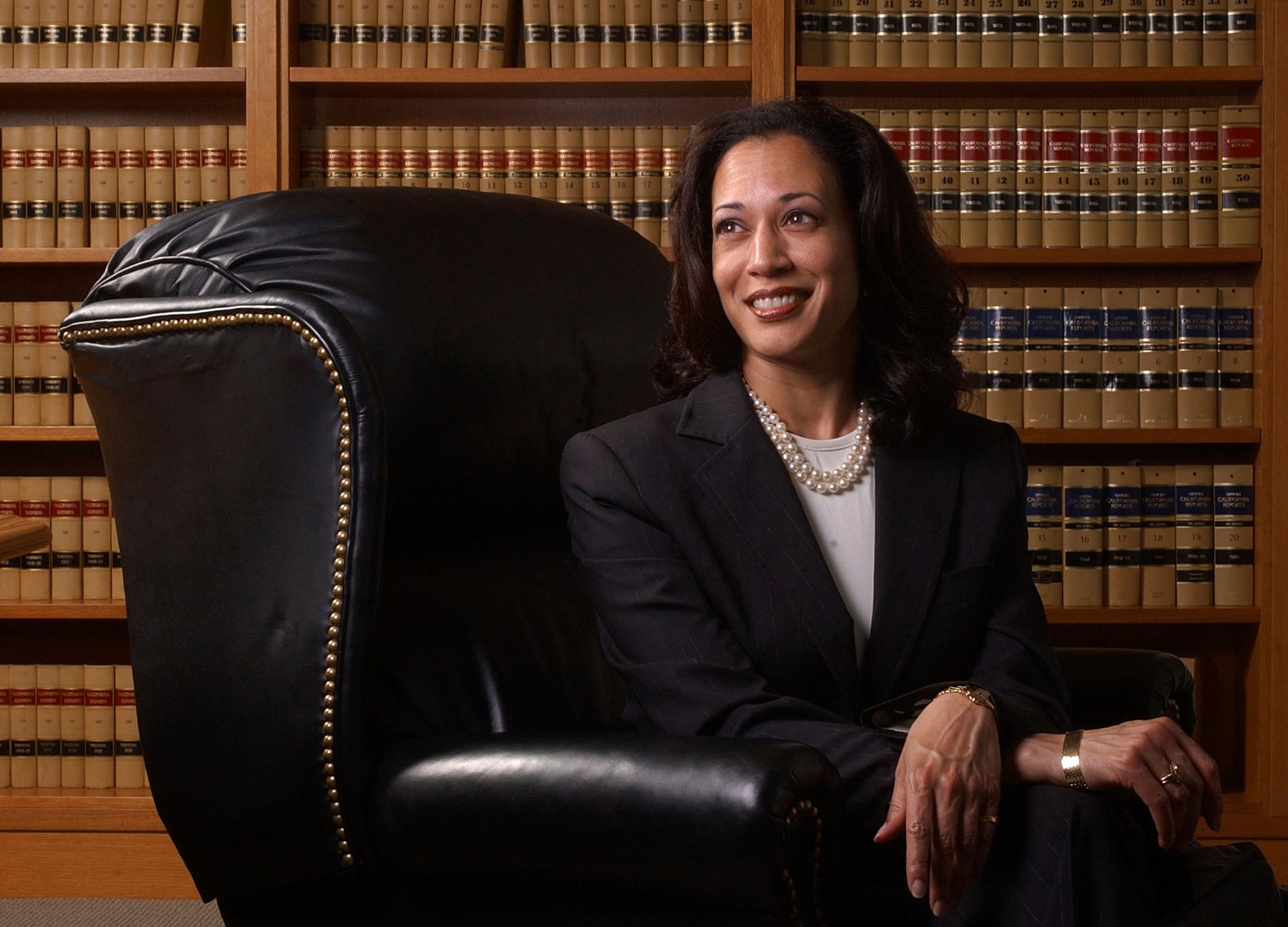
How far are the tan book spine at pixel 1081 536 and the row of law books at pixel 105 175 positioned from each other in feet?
5.79

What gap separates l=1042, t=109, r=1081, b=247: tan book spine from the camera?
2.47 meters

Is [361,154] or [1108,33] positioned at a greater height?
[1108,33]

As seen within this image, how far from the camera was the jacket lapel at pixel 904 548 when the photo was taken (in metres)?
1.25

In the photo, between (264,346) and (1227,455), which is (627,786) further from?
(1227,455)

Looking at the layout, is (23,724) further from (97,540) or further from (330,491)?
(330,491)

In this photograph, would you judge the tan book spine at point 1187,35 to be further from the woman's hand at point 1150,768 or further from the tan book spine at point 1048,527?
the woman's hand at point 1150,768

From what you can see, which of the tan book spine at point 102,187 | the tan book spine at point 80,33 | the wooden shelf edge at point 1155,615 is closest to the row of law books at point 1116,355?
the wooden shelf edge at point 1155,615

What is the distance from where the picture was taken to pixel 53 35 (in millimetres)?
2467

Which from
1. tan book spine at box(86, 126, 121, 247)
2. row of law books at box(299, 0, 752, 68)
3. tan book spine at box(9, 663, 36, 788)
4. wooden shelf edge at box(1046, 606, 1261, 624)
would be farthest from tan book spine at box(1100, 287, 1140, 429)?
tan book spine at box(9, 663, 36, 788)

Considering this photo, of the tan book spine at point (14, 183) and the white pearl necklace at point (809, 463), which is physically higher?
the tan book spine at point (14, 183)

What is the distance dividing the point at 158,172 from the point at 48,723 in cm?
112

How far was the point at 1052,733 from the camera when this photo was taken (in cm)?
111

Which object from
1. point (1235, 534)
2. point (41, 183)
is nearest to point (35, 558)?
point (41, 183)

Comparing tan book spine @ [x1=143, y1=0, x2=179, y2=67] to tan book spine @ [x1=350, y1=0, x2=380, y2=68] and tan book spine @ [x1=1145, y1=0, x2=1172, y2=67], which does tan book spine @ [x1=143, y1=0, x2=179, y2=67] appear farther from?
tan book spine @ [x1=1145, y1=0, x2=1172, y2=67]
